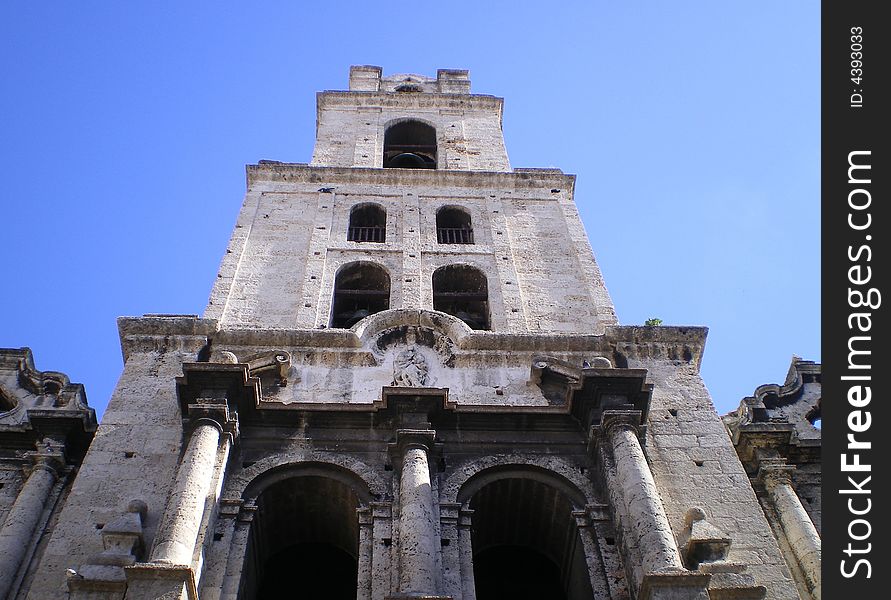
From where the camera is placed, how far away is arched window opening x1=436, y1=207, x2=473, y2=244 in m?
25.1

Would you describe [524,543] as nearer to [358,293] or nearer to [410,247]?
[358,293]

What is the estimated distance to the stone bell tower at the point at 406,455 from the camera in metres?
14.0

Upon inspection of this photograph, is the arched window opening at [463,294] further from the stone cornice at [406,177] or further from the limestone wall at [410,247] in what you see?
the stone cornice at [406,177]

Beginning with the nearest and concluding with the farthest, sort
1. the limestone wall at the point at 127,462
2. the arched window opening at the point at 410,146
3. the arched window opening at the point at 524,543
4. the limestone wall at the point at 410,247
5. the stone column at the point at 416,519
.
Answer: the stone column at the point at 416,519, the limestone wall at the point at 127,462, the arched window opening at the point at 524,543, the limestone wall at the point at 410,247, the arched window opening at the point at 410,146

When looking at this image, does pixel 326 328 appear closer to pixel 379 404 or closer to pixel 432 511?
pixel 379 404

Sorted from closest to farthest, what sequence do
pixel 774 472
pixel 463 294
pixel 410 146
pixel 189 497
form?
pixel 189 497 → pixel 774 472 → pixel 463 294 → pixel 410 146

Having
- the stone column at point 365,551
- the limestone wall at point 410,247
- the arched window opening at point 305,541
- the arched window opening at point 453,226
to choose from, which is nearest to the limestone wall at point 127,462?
the arched window opening at point 305,541

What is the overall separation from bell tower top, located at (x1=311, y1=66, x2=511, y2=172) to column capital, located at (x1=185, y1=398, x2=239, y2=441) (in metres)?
13.3

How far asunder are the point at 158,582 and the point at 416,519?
340 cm

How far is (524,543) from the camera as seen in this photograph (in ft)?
54.2

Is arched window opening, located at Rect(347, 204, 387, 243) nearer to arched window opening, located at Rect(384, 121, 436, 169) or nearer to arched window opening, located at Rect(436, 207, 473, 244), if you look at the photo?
arched window opening, located at Rect(436, 207, 473, 244)

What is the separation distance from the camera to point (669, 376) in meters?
18.5

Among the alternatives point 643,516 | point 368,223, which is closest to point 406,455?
point 643,516

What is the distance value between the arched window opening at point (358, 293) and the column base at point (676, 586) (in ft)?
32.3
